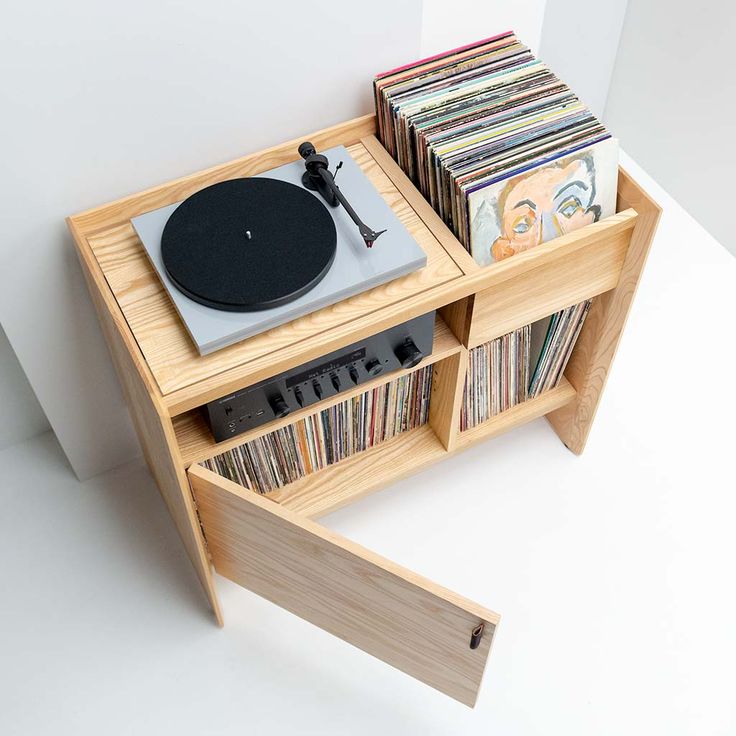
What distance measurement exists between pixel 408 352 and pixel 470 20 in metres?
0.62

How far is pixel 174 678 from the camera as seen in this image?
67.7 inches

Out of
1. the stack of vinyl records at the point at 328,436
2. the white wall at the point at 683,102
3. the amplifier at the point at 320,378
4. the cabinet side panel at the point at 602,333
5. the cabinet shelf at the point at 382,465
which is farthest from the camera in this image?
the white wall at the point at 683,102

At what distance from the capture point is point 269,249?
1.40 meters

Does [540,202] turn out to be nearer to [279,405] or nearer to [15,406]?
[279,405]

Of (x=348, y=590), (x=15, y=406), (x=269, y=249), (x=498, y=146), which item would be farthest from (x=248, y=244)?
(x=15, y=406)

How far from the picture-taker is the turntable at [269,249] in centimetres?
135

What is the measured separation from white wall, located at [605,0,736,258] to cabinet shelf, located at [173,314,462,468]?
3.09 ft

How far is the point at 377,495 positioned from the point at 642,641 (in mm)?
598

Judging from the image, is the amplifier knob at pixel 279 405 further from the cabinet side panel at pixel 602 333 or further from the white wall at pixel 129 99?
the cabinet side panel at pixel 602 333

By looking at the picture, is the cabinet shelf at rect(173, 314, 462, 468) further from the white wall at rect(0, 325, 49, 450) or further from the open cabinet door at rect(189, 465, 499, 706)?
the white wall at rect(0, 325, 49, 450)

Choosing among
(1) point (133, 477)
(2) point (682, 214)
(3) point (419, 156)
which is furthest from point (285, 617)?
(2) point (682, 214)

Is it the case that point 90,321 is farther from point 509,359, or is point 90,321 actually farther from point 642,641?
point 642,641

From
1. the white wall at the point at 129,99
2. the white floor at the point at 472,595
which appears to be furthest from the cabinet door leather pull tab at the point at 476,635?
the white wall at the point at 129,99

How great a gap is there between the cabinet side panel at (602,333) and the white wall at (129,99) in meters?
0.49
